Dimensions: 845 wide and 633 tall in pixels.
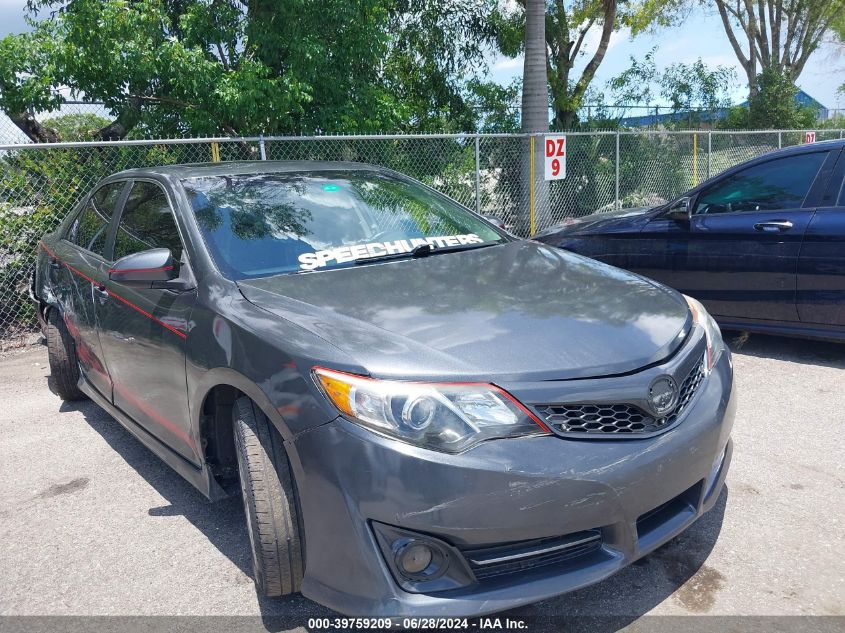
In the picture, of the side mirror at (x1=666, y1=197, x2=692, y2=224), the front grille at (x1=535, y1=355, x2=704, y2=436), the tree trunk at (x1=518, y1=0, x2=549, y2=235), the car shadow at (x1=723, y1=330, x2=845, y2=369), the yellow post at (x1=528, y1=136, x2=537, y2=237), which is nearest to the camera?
the front grille at (x1=535, y1=355, x2=704, y2=436)

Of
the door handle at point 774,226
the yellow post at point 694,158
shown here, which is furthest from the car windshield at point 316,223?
the yellow post at point 694,158

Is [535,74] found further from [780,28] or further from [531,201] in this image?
[780,28]

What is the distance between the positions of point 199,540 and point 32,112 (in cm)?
678

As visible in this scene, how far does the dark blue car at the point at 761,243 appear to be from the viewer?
515 centimetres

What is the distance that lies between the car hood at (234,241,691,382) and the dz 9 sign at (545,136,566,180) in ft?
21.5

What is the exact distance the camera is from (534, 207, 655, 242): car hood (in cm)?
611

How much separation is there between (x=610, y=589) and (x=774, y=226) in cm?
361

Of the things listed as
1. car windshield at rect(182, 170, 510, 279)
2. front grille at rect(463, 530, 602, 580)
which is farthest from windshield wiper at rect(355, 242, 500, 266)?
front grille at rect(463, 530, 602, 580)

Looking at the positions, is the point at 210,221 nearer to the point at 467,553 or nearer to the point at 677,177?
the point at 467,553

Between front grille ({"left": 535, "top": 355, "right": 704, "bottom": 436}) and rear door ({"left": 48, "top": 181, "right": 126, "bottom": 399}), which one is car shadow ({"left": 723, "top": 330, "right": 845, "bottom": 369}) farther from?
rear door ({"left": 48, "top": 181, "right": 126, "bottom": 399})

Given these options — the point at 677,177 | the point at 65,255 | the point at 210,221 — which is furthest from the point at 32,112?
the point at 677,177

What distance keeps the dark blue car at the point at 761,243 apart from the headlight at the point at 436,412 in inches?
151

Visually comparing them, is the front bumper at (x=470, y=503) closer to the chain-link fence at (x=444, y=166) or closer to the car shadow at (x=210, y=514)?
the car shadow at (x=210, y=514)

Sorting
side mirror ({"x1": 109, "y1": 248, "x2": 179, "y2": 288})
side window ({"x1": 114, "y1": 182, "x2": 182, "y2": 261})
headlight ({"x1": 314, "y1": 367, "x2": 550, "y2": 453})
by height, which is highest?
side window ({"x1": 114, "y1": 182, "x2": 182, "y2": 261})
